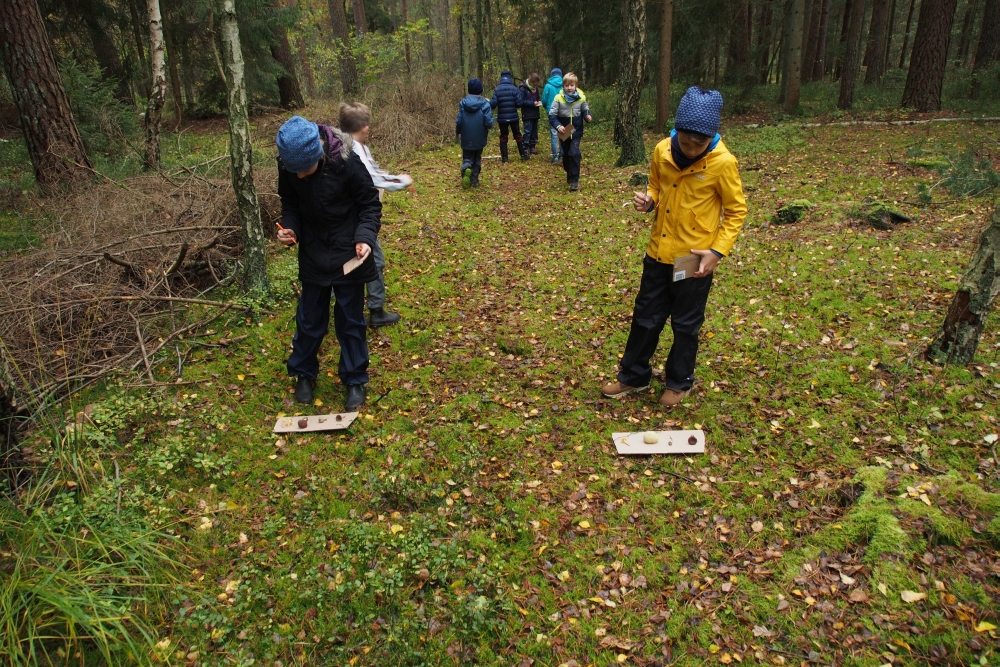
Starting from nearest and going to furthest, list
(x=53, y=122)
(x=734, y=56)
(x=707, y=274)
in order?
(x=707, y=274) < (x=53, y=122) < (x=734, y=56)

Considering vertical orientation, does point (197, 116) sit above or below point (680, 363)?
above

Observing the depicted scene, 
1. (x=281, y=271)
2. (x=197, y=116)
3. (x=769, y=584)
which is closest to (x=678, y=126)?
(x=769, y=584)

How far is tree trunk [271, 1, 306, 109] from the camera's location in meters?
15.6

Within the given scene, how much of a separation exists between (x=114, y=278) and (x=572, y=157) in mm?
7814

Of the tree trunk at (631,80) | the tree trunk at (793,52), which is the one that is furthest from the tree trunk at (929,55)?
the tree trunk at (631,80)

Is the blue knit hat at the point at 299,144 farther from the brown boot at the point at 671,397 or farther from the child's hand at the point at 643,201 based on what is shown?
the brown boot at the point at 671,397

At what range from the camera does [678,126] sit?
368 cm

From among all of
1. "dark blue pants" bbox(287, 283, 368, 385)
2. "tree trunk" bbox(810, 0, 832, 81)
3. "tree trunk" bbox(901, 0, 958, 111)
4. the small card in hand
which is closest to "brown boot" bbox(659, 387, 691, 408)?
the small card in hand

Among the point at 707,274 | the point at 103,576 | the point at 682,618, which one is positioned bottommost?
the point at 682,618

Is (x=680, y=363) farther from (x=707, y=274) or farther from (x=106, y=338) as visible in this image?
(x=106, y=338)

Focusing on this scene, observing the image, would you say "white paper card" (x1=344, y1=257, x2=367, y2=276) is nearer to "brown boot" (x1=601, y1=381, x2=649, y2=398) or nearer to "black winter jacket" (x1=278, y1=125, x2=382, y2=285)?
"black winter jacket" (x1=278, y1=125, x2=382, y2=285)

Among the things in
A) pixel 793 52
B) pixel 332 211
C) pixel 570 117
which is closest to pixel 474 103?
pixel 570 117

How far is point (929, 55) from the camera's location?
1328 centimetres

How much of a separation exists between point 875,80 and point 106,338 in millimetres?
23906
